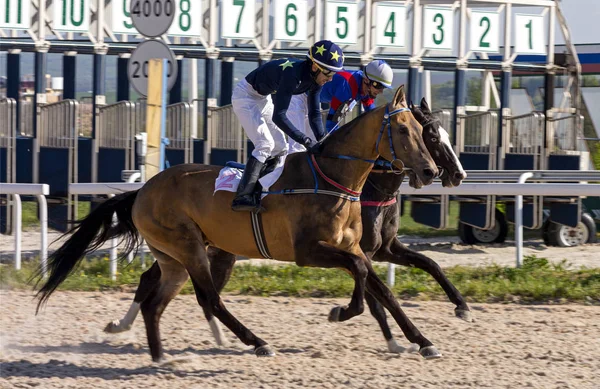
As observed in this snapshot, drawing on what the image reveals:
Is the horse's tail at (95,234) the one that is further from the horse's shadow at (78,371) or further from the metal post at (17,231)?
the metal post at (17,231)

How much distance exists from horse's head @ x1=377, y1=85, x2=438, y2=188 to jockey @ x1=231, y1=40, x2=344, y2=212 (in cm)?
40

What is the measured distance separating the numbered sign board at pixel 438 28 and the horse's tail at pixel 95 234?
255 inches

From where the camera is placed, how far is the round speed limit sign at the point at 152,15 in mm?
7805

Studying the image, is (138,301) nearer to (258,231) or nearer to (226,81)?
(258,231)

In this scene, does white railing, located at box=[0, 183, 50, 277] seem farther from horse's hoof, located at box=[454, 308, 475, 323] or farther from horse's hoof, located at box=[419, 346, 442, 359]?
horse's hoof, located at box=[419, 346, 442, 359]

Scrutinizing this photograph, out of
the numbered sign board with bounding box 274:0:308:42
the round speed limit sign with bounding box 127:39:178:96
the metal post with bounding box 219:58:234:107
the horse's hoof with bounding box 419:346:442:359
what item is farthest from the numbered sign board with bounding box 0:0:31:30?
the horse's hoof with bounding box 419:346:442:359

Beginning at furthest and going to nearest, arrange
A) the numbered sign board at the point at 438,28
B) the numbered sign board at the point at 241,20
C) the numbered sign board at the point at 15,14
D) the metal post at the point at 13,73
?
1. the metal post at the point at 13,73
2. the numbered sign board at the point at 438,28
3. the numbered sign board at the point at 241,20
4. the numbered sign board at the point at 15,14

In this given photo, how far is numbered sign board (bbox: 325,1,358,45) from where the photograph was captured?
37.3 ft

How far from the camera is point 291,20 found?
11203 mm

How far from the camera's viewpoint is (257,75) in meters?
5.52

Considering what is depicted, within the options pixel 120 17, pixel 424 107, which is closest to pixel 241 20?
pixel 120 17

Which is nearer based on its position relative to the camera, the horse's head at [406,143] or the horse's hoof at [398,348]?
the horse's head at [406,143]

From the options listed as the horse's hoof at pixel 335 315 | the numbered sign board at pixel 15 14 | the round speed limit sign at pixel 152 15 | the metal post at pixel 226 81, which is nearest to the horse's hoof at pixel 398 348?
the horse's hoof at pixel 335 315

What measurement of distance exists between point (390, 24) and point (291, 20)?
121 centimetres
